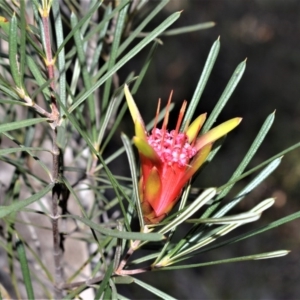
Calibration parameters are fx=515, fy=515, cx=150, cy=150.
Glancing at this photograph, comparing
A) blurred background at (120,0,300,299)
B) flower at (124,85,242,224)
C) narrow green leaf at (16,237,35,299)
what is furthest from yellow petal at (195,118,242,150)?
blurred background at (120,0,300,299)

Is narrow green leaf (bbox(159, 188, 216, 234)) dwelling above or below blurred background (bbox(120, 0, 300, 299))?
above

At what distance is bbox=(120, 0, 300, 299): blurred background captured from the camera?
4.23 feet

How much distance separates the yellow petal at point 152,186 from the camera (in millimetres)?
218

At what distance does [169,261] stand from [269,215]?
1180mm

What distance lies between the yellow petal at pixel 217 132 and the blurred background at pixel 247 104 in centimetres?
97

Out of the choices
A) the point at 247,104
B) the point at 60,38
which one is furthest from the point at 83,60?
the point at 247,104

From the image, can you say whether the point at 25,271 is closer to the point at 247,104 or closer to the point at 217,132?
the point at 217,132

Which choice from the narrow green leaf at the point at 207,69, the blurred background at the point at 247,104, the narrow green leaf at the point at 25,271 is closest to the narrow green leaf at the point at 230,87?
the narrow green leaf at the point at 207,69

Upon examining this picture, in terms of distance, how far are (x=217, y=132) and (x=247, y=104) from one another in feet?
4.24

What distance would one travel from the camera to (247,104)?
148 centimetres

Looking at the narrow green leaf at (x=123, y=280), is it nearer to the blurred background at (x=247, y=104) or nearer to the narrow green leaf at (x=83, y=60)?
the narrow green leaf at (x=83, y=60)

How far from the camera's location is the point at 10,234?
322mm

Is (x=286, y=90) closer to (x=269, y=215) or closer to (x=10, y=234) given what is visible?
(x=269, y=215)

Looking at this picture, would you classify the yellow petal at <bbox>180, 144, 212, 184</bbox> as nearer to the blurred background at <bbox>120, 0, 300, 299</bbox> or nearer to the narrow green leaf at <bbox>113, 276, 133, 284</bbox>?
the narrow green leaf at <bbox>113, 276, 133, 284</bbox>
